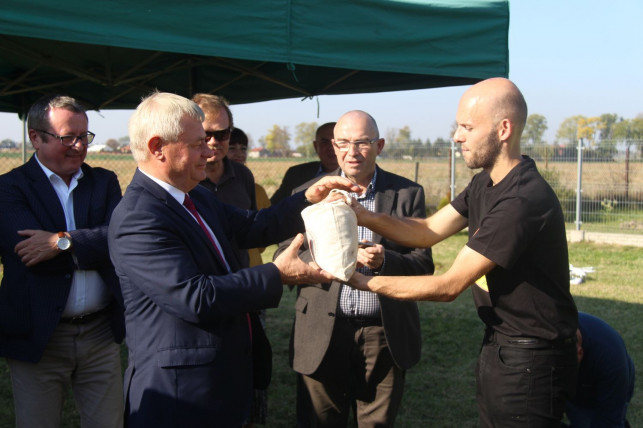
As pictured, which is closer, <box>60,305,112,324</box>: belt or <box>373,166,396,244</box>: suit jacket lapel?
<box>60,305,112,324</box>: belt

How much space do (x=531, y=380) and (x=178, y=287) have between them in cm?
146

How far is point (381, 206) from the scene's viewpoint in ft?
10.7

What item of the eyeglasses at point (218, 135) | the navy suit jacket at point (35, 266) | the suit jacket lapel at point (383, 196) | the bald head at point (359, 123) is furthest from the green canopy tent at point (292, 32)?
the navy suit jacket at point (35, 266)

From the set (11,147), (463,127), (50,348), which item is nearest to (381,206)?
(463,127)

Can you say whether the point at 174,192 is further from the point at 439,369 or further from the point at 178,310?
the point at 439,369

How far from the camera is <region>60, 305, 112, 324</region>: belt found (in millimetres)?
2756

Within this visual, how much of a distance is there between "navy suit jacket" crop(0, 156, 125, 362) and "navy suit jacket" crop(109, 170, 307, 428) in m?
0.77

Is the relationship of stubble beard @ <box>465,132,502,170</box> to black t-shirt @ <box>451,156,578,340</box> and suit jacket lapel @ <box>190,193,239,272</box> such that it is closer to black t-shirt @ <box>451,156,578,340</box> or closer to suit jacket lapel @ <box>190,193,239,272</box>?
black t-shirt @ <box>451,156,578,340</box>

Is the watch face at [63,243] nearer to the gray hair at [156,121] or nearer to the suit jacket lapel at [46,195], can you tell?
the suit jacket lapel at [46,195]

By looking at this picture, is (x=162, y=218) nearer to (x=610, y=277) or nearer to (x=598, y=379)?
(x=598, y=379)

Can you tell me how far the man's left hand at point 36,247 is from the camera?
2566 millimetres

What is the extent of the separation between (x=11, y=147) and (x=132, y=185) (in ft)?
37.1

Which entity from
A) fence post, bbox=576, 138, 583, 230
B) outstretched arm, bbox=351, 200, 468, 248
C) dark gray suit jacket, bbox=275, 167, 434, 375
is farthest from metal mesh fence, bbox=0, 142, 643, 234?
outstretched arm, bbox=351, 200, 468, 248

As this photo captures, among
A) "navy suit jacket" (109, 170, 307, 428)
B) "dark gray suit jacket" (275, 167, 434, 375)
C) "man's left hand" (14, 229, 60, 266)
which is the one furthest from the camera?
"dark gray suit jacket" (275, 167, 434, 375)
